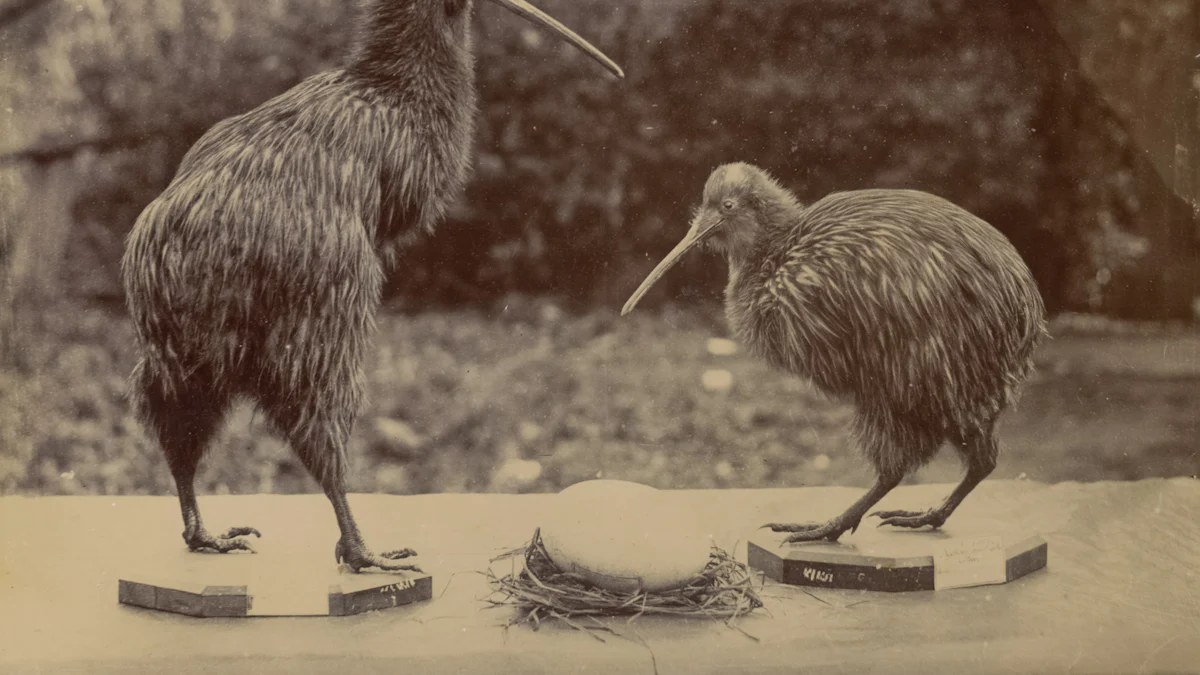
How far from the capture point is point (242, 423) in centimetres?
300

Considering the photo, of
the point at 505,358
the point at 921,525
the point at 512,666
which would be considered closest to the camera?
the point at 512,666

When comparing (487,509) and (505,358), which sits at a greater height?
(505,358)

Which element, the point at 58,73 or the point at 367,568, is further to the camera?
the point at 58,73

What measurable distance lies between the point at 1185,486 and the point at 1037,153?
97 cm

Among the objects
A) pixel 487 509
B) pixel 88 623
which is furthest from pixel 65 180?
pixel 487 509

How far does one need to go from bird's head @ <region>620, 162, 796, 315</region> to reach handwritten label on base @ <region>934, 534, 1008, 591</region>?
81 cm

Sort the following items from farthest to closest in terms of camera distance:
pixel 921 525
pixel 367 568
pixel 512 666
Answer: pixel 921 525 < pixel 367 568 < pixel 512 666

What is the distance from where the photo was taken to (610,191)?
297cm

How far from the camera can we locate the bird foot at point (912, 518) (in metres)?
2.79

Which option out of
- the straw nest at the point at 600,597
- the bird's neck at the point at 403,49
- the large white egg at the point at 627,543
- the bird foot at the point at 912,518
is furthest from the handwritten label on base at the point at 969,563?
the bird's neck at the point at 403,49

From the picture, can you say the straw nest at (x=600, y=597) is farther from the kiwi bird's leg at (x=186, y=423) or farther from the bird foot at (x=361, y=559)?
the kiwi bird's leg at (x=186, y=423)

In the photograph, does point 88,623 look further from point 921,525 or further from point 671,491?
point 921,525

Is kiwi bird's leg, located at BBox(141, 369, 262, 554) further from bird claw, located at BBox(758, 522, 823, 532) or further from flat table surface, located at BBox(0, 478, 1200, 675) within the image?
bird claw, located at BBox(758, 522, 823, 532)

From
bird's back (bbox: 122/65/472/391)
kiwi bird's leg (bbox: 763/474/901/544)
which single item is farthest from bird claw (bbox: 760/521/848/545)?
bird's back (bbox: 122/65/472/391)
